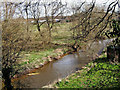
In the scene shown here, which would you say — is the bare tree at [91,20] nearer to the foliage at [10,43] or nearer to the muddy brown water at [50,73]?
the foliage at [10,43]

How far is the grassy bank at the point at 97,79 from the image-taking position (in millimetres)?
4258

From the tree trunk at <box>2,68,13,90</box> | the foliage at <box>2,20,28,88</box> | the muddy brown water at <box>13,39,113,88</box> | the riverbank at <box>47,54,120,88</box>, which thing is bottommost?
the muddy brown water at <box>13,39,113,88</box>

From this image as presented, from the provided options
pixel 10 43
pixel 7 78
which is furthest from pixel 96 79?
pixel 10 43

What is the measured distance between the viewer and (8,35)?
14.6 feet

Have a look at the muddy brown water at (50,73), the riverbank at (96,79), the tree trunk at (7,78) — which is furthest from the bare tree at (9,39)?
the riverbank at (96,79)

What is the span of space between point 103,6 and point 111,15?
20cm

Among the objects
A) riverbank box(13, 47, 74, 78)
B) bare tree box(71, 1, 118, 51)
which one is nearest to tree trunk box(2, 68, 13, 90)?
riverbank box(13, 47, 74, 78)

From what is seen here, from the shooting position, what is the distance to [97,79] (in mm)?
4680

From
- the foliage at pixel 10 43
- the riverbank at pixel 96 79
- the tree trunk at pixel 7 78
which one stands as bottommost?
the riverbank at pixel 96 79

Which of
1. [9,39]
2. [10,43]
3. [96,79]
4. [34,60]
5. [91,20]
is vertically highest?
[91,20]

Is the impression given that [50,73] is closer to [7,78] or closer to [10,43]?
[7,78]

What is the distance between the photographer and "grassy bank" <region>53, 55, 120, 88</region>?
4258mm

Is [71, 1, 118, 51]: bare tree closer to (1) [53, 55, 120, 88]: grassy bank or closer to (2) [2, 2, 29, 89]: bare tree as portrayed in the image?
(1) [53, 55, 120, 88]: grassy bank

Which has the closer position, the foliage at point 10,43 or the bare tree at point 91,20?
the bare tree at point 91,20
